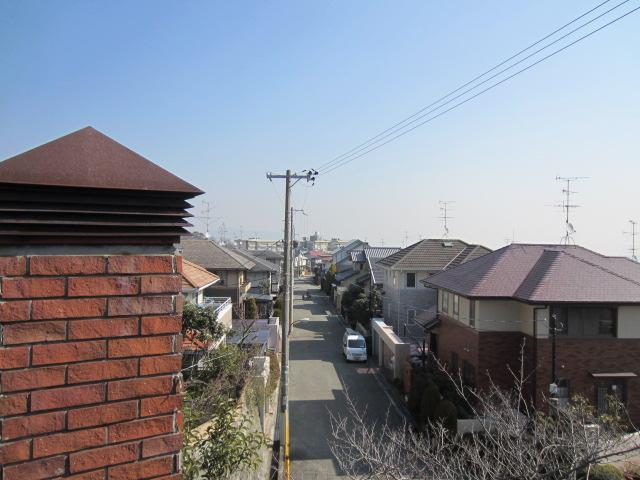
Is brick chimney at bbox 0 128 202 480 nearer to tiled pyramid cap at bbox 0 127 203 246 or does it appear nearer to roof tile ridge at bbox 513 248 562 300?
tiled pyramid cap at bbox 0 127 203 246

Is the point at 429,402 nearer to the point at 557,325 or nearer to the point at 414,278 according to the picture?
the point at 557,325

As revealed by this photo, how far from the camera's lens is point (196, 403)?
7742 millimetres

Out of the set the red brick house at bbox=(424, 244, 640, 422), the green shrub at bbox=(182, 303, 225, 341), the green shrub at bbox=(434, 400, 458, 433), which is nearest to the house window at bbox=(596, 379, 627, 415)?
the red brick house at bbox=(424, 244, 640, 422)

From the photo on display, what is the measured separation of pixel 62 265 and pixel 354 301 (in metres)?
33.1

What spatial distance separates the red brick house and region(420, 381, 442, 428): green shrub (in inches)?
67.7

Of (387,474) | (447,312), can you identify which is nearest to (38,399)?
(387,474)

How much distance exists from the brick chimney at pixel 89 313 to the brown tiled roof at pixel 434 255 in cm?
2768

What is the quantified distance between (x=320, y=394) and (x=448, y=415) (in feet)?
23.0

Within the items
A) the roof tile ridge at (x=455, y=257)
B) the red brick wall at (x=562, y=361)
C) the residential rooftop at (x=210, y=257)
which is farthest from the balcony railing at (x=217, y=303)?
the roof tile ridge at (x=455, y=257)

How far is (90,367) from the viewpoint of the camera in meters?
1.98

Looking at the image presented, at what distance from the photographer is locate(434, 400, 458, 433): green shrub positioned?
13.6m

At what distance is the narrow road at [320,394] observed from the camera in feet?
45.0

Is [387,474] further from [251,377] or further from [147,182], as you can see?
[251,377]

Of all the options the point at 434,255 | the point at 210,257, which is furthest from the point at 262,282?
the point at 434,255
